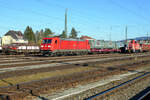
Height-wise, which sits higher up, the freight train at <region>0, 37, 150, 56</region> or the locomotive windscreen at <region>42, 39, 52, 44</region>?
the locomotive windscreen at <region>42, 39, 52, 44</region>

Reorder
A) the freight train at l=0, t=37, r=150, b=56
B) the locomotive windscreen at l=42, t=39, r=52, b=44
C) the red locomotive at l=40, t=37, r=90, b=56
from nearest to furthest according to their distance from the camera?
the red locomotive at l=40, t=37, r=90, b=56, the locomotive windscreen at l=42, t=39, r=52, b=44, the freight train at l=0, t=37, r=150, b=56

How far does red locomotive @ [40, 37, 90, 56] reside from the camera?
26.5 metres

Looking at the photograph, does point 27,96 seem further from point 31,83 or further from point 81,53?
point 81,53

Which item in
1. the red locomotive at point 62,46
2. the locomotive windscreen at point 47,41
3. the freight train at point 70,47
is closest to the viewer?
the red locomotive at point 62,46

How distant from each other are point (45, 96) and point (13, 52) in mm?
27753

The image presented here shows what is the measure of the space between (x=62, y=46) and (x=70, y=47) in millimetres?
2387

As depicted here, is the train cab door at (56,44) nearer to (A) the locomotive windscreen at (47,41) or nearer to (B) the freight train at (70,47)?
(B) the freight train at (70,47)

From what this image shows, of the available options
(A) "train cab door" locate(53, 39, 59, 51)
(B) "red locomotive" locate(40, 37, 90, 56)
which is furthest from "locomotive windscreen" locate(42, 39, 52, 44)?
(A) "train cab door" locate(53, 39, 59, 51)

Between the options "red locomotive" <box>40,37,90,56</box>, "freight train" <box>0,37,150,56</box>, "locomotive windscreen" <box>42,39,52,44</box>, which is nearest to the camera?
"red locomotive" <box>40,37,90,56</box>

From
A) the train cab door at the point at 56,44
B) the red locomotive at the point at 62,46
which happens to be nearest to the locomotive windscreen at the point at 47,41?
the red locomotive at the point at 62,46

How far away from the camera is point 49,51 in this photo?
2634 centimetres

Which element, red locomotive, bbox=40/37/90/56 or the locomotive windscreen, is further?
the locomotive windscreen

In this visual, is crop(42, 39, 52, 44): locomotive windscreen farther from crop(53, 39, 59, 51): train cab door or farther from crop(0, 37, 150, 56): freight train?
crop(53, 39, 59, 51): train cab door

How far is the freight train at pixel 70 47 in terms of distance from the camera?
2689 cm
